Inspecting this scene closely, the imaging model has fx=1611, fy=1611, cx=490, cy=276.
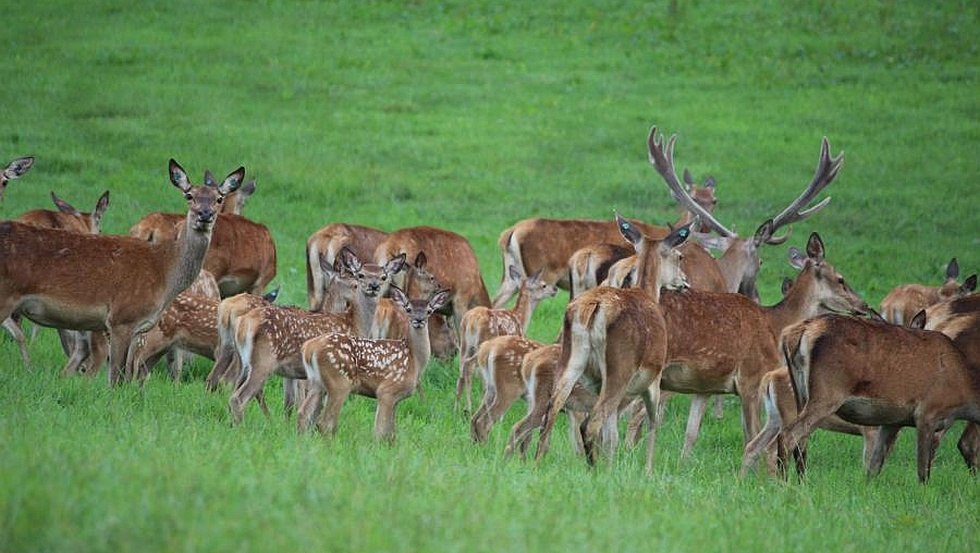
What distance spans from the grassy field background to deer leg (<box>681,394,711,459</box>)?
0.14 meters

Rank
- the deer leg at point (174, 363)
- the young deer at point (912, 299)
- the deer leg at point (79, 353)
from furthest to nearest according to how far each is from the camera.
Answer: the young deer at point (912, 299), the deer leg at point (174, 363), the deer leg at point (79, 353)

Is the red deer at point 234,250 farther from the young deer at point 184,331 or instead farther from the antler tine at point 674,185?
the antler tine at point 674,185

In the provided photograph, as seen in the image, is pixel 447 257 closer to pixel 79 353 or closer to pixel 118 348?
pixel 79 353

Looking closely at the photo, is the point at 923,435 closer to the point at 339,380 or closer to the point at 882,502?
the point at 882,502

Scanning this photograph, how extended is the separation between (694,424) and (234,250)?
520 cm

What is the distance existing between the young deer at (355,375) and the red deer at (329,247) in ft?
12.1

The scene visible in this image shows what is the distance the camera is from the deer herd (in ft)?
33.1

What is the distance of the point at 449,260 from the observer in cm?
1513

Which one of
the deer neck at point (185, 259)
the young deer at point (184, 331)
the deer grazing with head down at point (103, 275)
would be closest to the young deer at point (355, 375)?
the deer neck at point (185, 259)

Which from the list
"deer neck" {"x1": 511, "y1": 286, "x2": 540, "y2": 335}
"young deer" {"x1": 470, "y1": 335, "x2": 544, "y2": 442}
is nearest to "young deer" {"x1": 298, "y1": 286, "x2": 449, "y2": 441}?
"young deer" {"x1": 470, "y1": 335, "x2": 544, "y2": 442}

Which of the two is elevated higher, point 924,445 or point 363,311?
point 363,311

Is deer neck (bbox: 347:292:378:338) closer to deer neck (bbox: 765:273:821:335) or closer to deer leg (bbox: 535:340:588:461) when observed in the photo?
deer leg (bbox: 535:340:588:461)

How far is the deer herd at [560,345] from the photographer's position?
10.1m

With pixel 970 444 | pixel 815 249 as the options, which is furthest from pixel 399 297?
pixel 970 444
